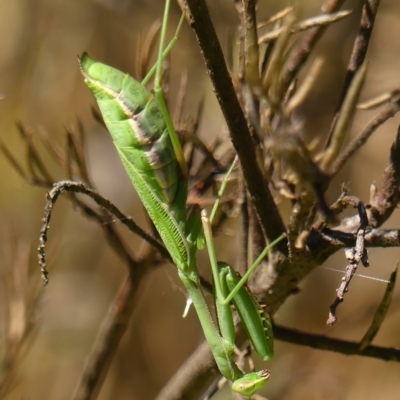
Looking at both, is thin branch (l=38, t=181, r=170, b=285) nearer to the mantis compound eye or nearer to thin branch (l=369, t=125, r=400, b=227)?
the mantis compound eye

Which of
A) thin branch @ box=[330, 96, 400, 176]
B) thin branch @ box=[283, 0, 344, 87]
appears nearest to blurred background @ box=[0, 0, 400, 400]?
thin branch @ box=[283, 0, 344, 87]

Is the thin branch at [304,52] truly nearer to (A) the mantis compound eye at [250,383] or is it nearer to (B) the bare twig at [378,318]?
(B) the bare twig at [378,318]

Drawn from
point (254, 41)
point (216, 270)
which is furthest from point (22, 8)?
point (254, 41)

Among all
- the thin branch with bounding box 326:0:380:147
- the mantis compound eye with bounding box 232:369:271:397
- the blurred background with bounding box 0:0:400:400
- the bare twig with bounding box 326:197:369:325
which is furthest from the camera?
the blurred background with bounding box 0:0:400:400

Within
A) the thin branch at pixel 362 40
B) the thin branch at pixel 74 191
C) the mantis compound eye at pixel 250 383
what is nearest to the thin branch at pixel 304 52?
the thin branch at pixel 362 40

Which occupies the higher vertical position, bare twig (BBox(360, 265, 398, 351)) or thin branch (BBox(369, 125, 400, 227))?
thin branch (BBox(369, 125, 400, 227))

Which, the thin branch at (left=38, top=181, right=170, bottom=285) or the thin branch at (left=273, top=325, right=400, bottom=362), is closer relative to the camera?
the thin branch at (left=38, top=181, right=170, bottom=285)
